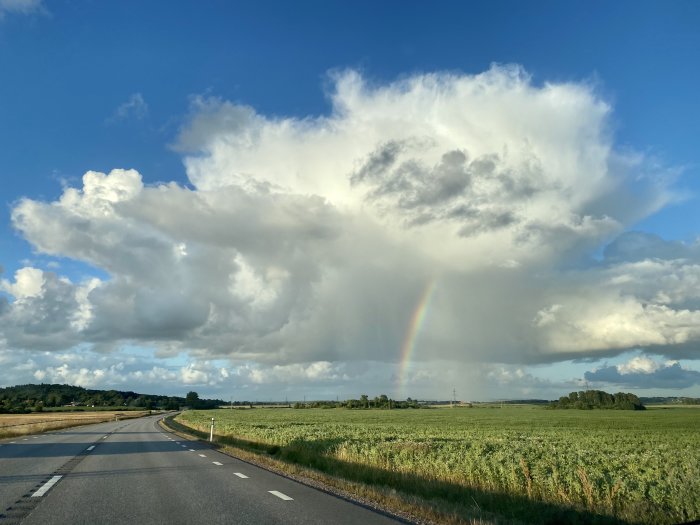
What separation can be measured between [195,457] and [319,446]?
5.34 m

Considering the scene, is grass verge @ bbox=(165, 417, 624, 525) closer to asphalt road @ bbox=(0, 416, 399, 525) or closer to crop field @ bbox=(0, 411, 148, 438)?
asphalt road @ bbox=(0, 416, 399, 525)

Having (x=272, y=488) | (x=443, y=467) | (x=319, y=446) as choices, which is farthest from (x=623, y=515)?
(x=319, y=446)

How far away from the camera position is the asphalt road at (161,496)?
932 cm

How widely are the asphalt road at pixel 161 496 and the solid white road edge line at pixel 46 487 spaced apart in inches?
1.0

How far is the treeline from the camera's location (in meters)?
177

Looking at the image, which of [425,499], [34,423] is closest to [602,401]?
[34,423]

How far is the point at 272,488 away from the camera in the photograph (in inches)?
504

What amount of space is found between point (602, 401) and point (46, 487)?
202629mm

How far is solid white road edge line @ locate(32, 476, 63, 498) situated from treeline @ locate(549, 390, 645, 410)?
18867 cm

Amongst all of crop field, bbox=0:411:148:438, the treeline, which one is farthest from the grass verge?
the treeline

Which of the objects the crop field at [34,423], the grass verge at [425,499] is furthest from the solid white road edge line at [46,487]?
the crop field at [34,423]

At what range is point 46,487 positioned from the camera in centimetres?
1295

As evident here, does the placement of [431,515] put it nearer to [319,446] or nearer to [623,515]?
[623,515]

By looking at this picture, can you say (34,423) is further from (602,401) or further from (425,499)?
(602,401)
